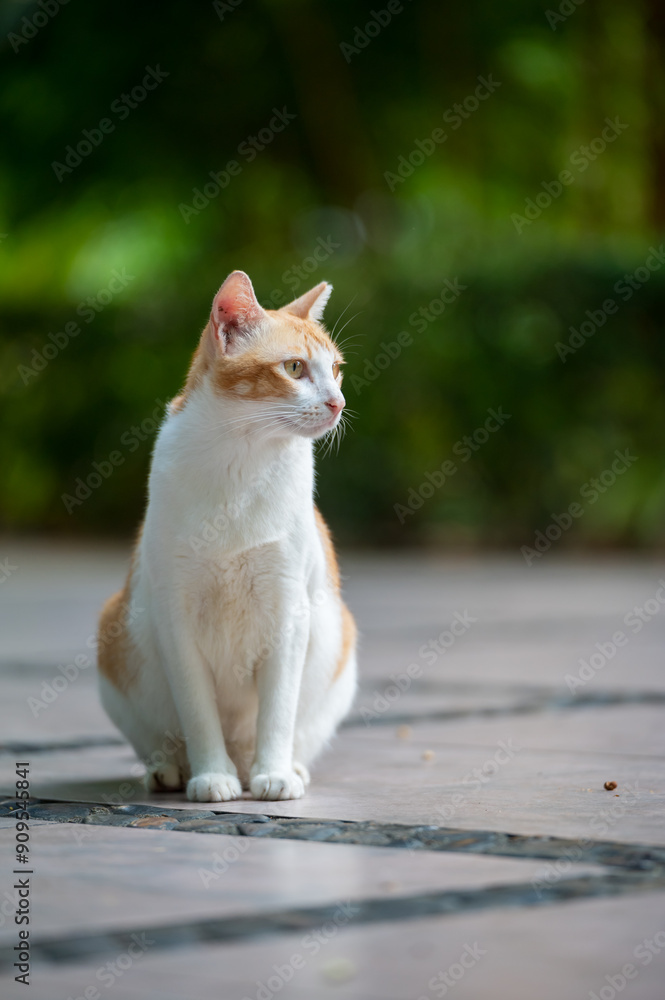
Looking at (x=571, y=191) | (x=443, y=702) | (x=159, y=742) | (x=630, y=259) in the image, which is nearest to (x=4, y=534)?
(x=630, y=259)

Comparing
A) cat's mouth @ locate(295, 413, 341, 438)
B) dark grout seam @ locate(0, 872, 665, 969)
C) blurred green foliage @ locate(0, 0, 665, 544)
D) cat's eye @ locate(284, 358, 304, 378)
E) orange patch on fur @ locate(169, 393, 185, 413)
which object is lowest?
dark grout seam @ locate(0, 872, 665, 969)

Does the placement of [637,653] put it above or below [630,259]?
below

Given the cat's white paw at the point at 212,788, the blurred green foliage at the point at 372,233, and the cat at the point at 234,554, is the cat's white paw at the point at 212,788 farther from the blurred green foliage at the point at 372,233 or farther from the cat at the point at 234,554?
the blurred green foliage at the point at 372,233

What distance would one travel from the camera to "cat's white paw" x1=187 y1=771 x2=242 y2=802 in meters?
3.17

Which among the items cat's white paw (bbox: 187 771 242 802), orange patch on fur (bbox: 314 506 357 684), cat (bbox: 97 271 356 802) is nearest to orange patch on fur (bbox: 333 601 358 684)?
orange patch on fur (bbox: 314 506 357 684)

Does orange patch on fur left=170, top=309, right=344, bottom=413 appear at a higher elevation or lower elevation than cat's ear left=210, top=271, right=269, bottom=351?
lower

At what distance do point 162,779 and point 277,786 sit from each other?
0.35 m

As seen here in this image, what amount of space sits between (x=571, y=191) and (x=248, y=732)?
14.7 m

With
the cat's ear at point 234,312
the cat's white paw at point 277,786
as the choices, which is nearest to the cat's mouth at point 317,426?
the cat's ear at point 234,312

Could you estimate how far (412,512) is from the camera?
11.9 metres

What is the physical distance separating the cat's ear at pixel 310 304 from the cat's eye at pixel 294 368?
0.31 meters

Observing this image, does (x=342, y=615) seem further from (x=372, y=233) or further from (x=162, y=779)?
(x=372, y=233)

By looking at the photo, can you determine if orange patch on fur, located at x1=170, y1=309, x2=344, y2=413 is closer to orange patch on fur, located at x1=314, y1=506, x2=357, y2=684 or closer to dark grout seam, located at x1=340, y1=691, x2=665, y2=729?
orange patch on fur, located at x1=314, y1=506, x2=357, y2=684

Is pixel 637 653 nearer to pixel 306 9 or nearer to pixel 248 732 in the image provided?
pixel 248 732
